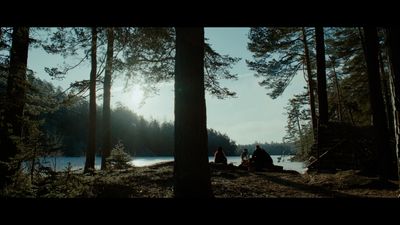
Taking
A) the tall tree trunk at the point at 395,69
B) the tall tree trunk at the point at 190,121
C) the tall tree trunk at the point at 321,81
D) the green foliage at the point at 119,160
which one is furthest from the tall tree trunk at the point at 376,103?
the green foliage at the point at 119,160

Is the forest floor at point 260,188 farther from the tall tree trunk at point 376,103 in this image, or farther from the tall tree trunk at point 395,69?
the tall tree trunk at point 395,69

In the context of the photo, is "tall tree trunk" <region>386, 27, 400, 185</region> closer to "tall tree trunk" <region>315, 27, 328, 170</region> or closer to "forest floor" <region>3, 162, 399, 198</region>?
"forest floor" <region>3, 162, 399, 198</region>

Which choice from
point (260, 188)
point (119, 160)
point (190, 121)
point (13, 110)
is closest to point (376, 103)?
point (260, 188)

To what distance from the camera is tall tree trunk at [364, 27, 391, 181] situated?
11091 mm

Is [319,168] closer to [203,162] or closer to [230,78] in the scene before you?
[230,78]

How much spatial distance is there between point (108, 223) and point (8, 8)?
1.17 meters

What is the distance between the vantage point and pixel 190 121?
22.2 ft

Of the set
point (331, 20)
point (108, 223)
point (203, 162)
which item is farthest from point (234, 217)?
point (203, 162)

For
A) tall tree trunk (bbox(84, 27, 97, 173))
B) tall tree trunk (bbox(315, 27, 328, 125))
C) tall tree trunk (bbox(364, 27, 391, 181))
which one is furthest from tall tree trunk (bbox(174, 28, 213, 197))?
tall tree trunk (bbox(84, 27, 97, 173))

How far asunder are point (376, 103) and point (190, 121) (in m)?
7.90

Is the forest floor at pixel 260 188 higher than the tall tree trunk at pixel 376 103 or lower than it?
lower

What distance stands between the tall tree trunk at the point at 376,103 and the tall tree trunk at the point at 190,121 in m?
6.77

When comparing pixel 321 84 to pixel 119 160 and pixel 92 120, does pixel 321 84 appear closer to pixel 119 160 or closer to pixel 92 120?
pixel 119 160

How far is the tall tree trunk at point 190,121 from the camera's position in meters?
6.77
